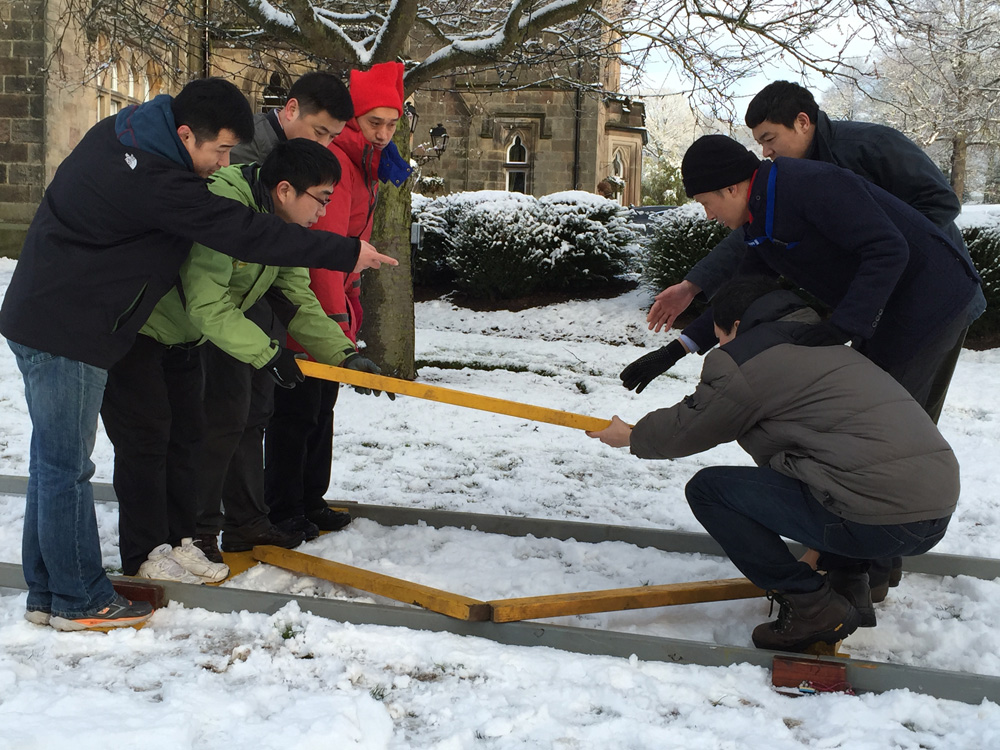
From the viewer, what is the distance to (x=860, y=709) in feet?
8.87

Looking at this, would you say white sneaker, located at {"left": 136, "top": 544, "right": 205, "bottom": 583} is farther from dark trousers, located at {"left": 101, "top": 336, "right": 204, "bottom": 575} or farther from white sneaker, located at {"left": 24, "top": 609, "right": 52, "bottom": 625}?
white sneaker, located at {"left": 24, "top": 609, "right": 52, "bottom": 625}

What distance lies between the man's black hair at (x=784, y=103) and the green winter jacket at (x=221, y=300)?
1.92 metres

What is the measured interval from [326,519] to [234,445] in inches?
33.2

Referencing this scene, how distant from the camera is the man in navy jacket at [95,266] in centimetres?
289

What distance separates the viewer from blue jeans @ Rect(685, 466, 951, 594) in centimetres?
288

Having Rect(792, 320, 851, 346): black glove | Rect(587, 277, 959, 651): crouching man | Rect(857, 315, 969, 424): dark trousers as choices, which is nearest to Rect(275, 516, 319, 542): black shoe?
Rect(587, 277, 959, 651): crouching man

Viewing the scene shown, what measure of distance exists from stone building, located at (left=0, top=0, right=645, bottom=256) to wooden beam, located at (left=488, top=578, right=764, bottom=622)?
9.83 m

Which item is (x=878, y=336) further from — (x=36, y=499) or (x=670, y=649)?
(x=36, y=499)

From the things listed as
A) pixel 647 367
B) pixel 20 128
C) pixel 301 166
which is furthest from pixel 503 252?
pixel 301 166

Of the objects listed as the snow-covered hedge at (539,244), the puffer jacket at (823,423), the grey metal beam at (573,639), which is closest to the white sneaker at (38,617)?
the grey metal beam at (573,639)

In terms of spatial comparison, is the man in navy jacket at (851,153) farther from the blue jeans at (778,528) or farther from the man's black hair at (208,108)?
the man's black hair at (208,108)

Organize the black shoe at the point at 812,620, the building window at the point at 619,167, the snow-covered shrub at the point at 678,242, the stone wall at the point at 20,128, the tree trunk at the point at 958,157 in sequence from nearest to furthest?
the black shoe at the point at 812,620 < the snow-covered shrub at the point at 678,242 < the stone wall at the point at 20,128 < the building window at the point at 619,167 < the tree trunk at the point at 958,157

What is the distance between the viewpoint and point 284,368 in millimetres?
3307

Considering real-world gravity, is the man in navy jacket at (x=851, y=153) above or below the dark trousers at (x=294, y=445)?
above
